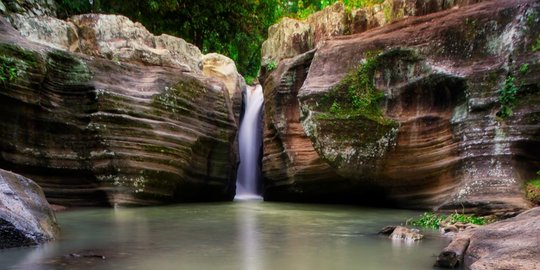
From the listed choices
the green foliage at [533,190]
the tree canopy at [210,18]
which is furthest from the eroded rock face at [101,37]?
the green foliage at [533,190]

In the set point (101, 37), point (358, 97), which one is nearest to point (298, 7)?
point (101, 37)

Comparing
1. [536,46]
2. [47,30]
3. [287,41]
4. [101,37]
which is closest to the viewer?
[536,46]

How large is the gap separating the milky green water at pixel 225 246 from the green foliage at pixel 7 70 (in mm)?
2672

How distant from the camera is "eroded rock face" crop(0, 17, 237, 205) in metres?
8.44

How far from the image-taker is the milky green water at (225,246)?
12.4ft

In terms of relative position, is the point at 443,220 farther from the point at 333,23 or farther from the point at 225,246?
the point at 333,23

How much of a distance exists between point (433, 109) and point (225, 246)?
534cm

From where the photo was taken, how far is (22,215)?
14.6 feet

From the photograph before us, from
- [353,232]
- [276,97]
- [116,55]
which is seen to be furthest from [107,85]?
[353,232]

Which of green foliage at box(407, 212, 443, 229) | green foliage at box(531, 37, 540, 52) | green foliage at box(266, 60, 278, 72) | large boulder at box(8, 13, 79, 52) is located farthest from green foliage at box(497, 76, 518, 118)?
large boulder at box(8, 13, 79, 52)

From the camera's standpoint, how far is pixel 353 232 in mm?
5680

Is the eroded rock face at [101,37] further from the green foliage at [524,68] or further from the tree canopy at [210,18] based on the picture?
the green foliage at [524,68]

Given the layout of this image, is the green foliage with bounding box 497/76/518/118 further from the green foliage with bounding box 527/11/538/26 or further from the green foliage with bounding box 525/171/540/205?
the green foliage with bounding box 525/171/540/205

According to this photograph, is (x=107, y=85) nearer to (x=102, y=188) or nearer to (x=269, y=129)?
(x=102, y=188)
